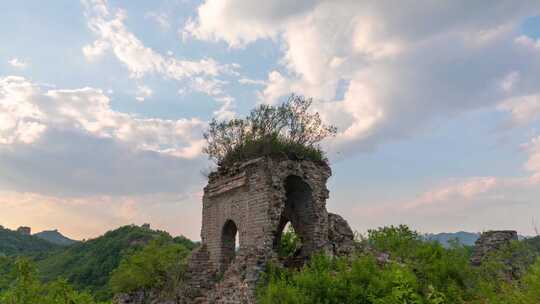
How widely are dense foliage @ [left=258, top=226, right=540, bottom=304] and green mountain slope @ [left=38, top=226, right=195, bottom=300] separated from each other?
Answer: 1682cm

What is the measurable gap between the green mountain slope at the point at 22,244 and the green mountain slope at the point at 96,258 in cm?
565

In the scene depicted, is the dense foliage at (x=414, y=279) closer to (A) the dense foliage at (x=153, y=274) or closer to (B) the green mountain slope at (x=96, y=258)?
(A) the dense foliage at (x=153, y=274)

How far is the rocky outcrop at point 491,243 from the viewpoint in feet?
35.4

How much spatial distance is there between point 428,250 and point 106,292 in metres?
15.5

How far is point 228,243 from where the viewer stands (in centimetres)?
1224

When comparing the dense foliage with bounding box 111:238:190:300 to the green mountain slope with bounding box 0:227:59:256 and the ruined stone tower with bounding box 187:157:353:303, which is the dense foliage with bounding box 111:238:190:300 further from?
the green mountain slope with bounding box 0:227:59:256

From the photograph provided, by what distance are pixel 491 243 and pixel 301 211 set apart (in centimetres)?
493

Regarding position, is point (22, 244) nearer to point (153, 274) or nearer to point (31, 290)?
point (153, 274)

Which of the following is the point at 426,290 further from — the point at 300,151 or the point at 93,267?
the point at 93,267

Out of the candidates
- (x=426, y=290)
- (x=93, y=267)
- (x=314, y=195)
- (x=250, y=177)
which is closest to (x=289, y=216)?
(x=314, y=195)

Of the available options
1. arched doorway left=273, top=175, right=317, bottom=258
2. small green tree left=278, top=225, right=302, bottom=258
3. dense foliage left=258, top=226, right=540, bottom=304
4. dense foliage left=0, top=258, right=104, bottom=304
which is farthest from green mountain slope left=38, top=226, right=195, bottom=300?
dense foliage left=0, top=258, right=104, bottom=304

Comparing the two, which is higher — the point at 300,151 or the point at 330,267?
the point at 300,151

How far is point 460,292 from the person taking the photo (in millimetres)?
8797

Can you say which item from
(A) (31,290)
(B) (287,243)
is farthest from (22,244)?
(A) (31,290)
